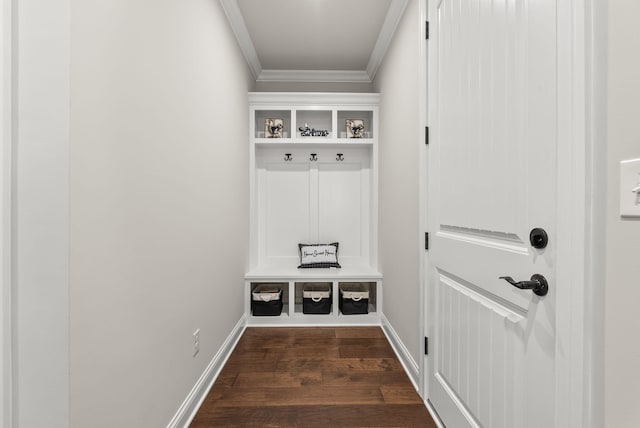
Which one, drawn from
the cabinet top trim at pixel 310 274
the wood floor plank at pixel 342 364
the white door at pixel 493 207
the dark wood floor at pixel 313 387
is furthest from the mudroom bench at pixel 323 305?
the white door at pixel 493 207

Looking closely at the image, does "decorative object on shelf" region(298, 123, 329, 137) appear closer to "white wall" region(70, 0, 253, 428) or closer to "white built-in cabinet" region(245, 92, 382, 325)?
"white built-in cabinet" region(245, 92, 382, 325)

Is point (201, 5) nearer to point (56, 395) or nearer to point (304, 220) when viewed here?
point (56, 395)

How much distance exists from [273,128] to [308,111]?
0.49 m

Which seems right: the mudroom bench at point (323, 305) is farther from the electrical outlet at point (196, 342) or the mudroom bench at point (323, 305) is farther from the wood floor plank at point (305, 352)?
the electrical outlet at point (196, 342)

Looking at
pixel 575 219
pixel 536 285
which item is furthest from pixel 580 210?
pixel 536 285

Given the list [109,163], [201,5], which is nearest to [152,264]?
[109,163]

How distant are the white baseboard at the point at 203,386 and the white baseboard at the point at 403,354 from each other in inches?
49.8

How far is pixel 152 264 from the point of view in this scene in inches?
52.5

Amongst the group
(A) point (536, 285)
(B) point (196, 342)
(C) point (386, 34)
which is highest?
(C) point (386, 34)

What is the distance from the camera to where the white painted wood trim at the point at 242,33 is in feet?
7.82

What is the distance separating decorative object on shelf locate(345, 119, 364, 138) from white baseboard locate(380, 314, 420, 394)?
6.12ft

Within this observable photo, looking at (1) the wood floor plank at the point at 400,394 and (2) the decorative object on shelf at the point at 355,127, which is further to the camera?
(2) the decorative object on shelf at the point at 355,127

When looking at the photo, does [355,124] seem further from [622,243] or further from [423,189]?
[622,243]

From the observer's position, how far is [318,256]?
3432 mm
